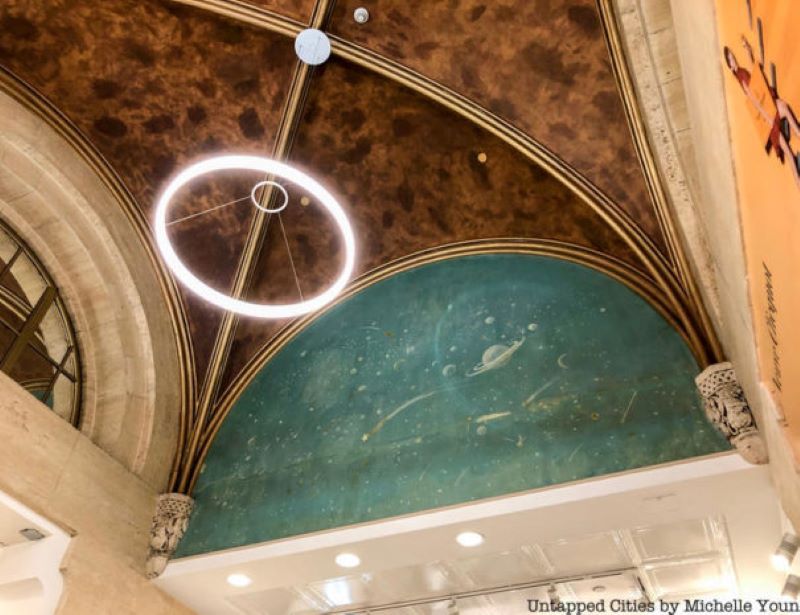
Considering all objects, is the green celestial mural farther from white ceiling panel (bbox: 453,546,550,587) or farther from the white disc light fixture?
white ceiling panel (bbox: 453,546,550,587)

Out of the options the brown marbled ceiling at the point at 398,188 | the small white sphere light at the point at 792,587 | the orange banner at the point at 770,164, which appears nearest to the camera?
the orange banner at the point at 770,164

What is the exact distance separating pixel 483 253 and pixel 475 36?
2450mm

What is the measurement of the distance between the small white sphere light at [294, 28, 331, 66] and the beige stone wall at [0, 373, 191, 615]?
4.57 m

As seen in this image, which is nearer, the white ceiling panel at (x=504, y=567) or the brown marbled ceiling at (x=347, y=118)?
the white ceiling panel at (x=504, y=567)

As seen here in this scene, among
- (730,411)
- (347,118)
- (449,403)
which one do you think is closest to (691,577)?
(730,411)

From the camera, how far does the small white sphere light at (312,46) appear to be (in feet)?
26.1

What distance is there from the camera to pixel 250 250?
359 inches

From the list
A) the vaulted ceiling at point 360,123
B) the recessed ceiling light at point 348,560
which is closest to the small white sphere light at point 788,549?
the vaulted ceiling at point 360,123

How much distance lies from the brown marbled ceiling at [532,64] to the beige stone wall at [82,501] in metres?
5.19

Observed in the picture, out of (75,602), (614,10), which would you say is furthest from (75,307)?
(614,10)

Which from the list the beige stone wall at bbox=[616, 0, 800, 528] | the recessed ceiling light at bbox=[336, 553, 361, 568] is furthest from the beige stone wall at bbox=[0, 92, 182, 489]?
the beige stone wall at bbox=[616, 0, 800, 528]

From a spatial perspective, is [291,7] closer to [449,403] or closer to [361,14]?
[361,14]

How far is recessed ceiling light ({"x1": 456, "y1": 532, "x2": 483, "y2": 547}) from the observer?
655 cm

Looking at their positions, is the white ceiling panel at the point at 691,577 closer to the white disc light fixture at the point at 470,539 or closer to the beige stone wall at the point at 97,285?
the white disc light fixture at the point at 470,539
